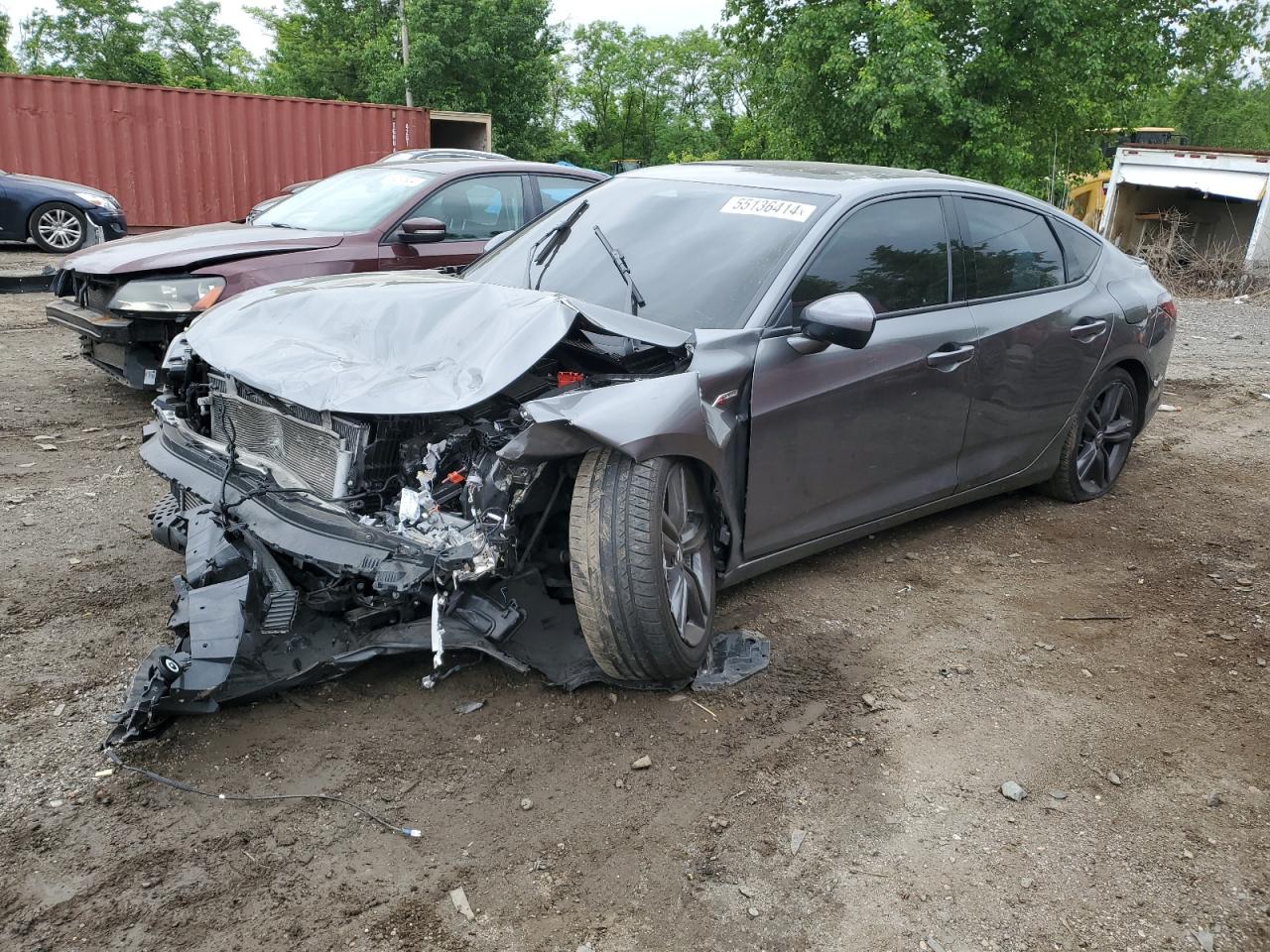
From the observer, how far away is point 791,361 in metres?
3.57

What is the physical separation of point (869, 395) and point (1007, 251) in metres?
1.28

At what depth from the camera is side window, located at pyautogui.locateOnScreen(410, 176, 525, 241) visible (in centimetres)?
683

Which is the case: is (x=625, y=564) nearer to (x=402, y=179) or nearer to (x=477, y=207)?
(x=477, y=207)

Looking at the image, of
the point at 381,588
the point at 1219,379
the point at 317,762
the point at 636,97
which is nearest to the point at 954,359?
the point at 381,588

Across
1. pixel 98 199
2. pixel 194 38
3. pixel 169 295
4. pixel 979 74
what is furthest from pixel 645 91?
pixel 169 295

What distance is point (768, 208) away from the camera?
3.93 metres

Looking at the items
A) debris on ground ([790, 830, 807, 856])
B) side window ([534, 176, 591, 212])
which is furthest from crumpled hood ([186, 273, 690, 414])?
side window ([534, 176, 591, 212])

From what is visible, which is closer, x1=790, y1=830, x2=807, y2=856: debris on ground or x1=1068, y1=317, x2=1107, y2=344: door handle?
x1=790, y1=830, x2=807, y2=856: debris on ground

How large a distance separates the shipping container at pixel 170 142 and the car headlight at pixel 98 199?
14.2ft

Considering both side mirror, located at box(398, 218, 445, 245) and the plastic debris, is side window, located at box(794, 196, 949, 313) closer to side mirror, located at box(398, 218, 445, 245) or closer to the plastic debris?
the plastic debris

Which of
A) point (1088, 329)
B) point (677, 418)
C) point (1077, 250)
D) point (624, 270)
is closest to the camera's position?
point (677, 418)

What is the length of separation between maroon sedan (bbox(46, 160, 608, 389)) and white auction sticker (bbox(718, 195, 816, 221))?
268 centimetres

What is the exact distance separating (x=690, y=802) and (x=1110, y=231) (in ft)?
63.3

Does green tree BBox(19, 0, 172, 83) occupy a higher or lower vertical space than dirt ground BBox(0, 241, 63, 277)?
higher
